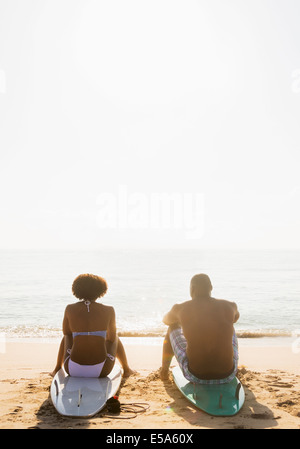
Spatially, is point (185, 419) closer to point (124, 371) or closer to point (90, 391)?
point (90, 391)

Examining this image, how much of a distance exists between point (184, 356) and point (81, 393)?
4.58 feet

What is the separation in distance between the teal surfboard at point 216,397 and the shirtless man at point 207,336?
0.31 ft

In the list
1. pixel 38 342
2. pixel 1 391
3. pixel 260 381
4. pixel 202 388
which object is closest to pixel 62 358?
pixel 1 391

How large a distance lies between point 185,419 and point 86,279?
6.70 feet

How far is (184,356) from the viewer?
5.63 m

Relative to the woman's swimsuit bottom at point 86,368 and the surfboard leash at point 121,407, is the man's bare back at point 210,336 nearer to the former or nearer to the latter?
the surfboard leash at point 121,407

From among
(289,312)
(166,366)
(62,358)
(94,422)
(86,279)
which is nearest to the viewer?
(94,422)

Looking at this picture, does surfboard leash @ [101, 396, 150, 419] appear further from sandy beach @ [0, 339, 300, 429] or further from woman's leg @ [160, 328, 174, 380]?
woman's leg @ [160, 328, 174, 380]

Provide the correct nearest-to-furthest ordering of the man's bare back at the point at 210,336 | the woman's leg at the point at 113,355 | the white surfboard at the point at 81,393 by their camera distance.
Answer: the white surfboard at the point at 81,393 → the man's bare back at the point at 210,336 → the woman's leg at the point at 113,355

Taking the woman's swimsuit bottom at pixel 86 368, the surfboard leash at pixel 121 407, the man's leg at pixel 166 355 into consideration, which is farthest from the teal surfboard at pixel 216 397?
the woman's swimsuit bottom at pixel 86 368

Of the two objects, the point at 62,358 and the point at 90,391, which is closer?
the point at 90,391

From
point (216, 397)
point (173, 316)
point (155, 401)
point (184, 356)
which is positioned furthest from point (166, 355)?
point (216, 397)

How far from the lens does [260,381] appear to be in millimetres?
6441

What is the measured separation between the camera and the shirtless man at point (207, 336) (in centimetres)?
534
